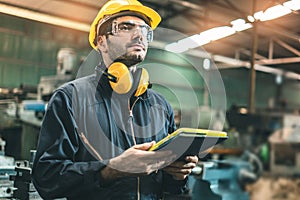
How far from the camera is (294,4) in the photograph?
4574 mm

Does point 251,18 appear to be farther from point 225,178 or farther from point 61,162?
point 61,162

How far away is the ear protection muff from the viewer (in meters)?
1.01

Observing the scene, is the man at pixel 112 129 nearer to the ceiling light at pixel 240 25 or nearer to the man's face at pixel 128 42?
the man's face at pixel 128 42

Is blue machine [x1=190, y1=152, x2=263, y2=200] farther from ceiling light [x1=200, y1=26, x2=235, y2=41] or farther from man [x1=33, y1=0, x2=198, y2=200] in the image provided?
ceiling light [x1=200, y1=26, x2=235, y2=41]

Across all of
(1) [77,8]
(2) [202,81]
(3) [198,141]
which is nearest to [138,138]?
(3) [198,141]

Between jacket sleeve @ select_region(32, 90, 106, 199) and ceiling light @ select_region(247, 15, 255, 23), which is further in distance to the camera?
ceiling light @ select_region(247, 15, 255, 23)

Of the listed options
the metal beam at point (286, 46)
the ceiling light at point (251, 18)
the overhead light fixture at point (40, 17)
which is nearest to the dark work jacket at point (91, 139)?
the overhead light fixture at point (40, 17)

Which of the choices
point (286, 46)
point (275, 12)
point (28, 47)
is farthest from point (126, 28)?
point (28, 47)

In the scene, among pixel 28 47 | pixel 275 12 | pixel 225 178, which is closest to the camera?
pixel 225 178

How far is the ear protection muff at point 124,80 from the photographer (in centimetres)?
101

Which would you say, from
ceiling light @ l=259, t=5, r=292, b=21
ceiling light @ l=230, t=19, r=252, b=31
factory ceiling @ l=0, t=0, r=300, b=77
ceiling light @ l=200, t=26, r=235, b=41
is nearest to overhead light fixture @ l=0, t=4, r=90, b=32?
factory ceiling @ l=0, t=0, r=300, b=77

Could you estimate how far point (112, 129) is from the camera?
0.96 metres

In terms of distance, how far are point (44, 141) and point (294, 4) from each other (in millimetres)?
4513

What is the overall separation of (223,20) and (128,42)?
5065mm
